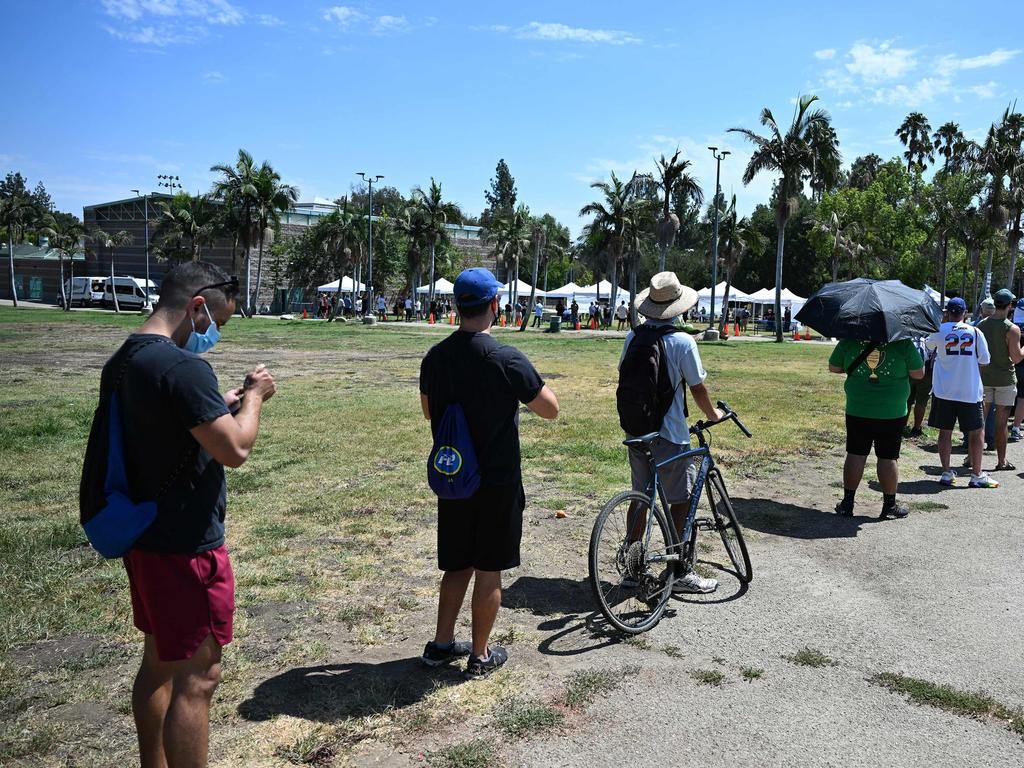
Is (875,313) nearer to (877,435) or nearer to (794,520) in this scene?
(877,435)

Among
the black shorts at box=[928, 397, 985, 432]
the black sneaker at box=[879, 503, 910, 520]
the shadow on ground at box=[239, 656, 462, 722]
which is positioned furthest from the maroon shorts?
the black shorts at box=[928, 397, 985, 432]

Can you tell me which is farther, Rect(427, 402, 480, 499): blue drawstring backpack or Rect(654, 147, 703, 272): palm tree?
Rect(654, 147, 703, 272): palm tree

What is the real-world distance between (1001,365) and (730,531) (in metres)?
5.40

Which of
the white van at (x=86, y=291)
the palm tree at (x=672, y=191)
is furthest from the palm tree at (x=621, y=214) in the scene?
the white van at (x=86, y=291)

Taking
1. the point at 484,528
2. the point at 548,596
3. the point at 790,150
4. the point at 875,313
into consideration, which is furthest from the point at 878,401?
the point at 790,150

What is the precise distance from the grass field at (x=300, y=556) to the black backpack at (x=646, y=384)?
4.20 feet

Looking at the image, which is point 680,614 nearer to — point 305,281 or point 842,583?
point 842,583

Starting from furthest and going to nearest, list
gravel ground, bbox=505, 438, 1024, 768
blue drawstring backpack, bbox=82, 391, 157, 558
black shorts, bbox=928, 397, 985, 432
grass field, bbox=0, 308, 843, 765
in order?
black shorts, bbox=928, 397, 985, 432 < grass field, bbox=0, 308, 843, 765 < gravel ground, bbox=505, 438, 1024, 768 < blue drawstring backpack, bbox=82, 391, 157, 558

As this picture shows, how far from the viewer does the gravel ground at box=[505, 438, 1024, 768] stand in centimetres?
332

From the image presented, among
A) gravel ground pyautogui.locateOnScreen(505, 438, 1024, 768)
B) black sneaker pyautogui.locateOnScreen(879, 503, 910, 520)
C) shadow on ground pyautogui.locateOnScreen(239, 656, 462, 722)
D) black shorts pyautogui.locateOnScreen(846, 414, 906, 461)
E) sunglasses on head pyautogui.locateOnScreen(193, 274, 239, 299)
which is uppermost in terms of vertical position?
sunglasses on head pyautogui.locateOnScreen(193, 274, 239, 299)

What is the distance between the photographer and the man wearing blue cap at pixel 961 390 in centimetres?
804

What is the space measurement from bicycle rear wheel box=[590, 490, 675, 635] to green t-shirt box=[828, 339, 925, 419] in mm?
2907

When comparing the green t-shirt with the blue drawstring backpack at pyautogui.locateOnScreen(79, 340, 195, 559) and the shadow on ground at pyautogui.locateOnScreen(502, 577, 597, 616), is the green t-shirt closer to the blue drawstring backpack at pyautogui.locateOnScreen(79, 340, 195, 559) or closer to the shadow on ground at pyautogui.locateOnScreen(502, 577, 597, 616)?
the shadow on ground at pyautogui.locateOnScreen(502, 577, 597, 616)

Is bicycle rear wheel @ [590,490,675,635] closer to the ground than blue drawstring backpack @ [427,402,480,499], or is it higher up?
closer to the ground
